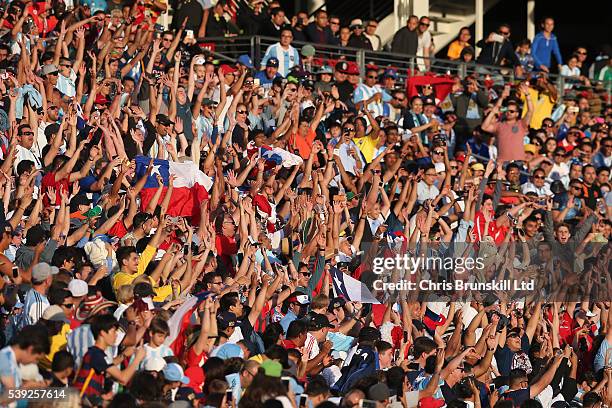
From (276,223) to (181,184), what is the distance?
1.05 metres

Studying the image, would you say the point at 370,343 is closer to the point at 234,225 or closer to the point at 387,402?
the point at 387,402

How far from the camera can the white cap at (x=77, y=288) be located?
10.4 m

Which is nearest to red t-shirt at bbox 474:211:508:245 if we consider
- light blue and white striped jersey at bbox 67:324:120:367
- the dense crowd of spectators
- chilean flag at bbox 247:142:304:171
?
the dense crowd of spectators

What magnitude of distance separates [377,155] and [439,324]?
3858mm

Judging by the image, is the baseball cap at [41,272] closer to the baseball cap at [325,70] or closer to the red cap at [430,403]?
the red cap at [430,403]

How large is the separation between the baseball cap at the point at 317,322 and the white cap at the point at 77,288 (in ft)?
7.32

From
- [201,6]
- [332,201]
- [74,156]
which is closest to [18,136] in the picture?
[74,156]

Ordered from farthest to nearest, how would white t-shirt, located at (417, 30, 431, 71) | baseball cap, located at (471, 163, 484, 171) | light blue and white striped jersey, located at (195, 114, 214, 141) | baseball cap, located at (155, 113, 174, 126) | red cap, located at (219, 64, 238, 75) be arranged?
white t-shirt, located at (417, 30, 431, 71) < baseball cap, located at (471, 163, 484, 171) < red cap, located at (219, 64, 238, 75) < light blue and white striped jersey, located at (195, 114, 214, 141) < baseball cap, located at (155, 113, 174, 126)

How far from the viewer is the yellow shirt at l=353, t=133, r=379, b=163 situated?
17625 millimetres

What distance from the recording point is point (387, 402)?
10.3 m

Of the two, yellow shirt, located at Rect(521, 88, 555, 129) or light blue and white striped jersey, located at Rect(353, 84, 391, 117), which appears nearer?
light blue and white striped jersey, located at Rect(353, 84, 391, 117)

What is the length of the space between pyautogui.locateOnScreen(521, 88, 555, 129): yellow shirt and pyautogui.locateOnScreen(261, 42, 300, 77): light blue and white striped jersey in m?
4.24

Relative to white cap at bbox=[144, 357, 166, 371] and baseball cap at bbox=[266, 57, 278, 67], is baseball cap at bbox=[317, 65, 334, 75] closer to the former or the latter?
baseball cap at bbox=[266, 57, 278, 67]

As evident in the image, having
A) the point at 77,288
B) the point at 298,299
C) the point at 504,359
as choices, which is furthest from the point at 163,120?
the point at 77,288
